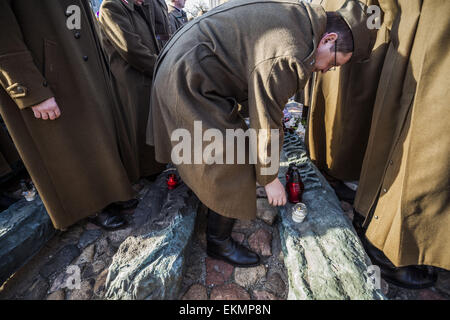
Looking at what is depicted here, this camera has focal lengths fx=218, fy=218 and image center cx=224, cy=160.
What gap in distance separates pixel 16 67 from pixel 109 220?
1.48 m

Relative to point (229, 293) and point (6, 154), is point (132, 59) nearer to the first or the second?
point (6, 154)

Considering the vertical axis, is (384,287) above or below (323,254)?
below

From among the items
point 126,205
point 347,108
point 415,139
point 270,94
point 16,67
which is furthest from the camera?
point 126,205

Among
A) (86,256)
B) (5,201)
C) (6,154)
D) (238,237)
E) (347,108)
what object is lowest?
(238,237)

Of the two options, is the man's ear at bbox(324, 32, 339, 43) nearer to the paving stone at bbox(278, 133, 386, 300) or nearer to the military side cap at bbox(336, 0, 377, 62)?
the military side cap at bbox(336, 0, 377, 62)

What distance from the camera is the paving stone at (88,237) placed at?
212 cm

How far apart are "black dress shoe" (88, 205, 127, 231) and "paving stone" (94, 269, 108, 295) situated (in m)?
0.47

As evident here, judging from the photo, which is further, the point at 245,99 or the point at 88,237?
the point at 88,237

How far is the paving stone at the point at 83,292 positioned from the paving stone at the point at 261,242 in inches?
54.2

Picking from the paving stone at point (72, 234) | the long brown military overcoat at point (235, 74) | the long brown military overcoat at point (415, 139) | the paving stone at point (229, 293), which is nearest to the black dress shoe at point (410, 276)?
the long brown military overcoat at point (415, 139)

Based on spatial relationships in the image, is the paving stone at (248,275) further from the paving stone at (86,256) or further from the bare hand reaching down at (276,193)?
the paving stone at (86,256)

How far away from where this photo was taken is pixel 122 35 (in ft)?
6.93

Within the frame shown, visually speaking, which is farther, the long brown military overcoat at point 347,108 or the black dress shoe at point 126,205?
the black dress shoe at point 126,205

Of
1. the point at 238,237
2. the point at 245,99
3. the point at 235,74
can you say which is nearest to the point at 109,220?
the point at 238,237
